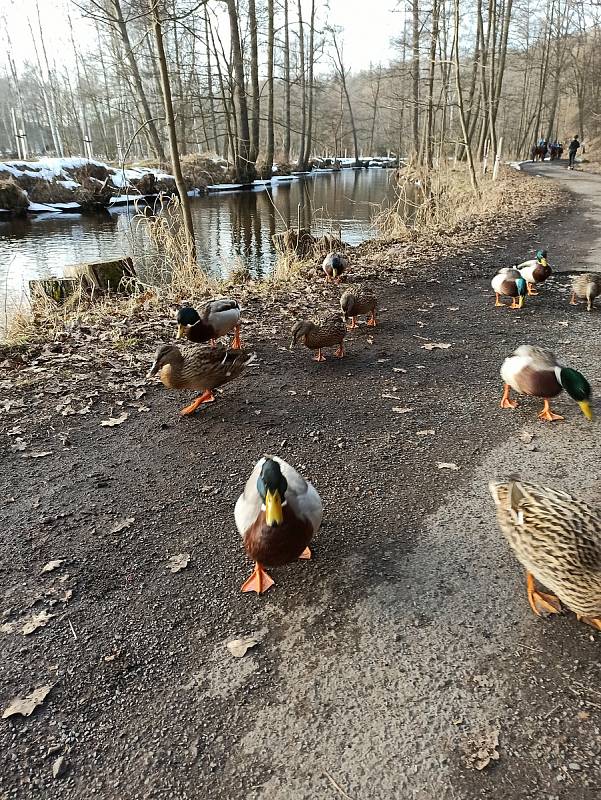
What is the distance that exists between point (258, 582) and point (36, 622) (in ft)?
3.53

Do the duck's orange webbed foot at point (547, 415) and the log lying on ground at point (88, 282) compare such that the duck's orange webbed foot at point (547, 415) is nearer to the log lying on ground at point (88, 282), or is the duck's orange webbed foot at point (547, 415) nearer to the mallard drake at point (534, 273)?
the mallard drake at point (534, 273)

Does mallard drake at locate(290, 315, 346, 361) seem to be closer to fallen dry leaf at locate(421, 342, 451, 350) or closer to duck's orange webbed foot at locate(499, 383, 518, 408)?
fallen dry leaf at locate(421, 342, 451, 350)

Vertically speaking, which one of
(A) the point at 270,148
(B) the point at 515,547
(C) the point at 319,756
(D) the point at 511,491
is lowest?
(C) the point at 319,756

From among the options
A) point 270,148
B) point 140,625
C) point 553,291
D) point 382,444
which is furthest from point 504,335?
point 270,148

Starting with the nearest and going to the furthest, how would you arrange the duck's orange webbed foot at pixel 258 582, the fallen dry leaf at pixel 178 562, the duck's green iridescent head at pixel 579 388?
the duck's orange webbed foot at pixel 258 582, the fallen dry leaf at pixel 178 562, the duck's green iridescent head at pixel 579 388

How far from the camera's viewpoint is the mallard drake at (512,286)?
265 inches

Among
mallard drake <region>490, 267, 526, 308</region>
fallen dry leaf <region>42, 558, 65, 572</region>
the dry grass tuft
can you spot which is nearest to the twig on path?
fallen dry leaf <region>42, 558, 65, 572</region>

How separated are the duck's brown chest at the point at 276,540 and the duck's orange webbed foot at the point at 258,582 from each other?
215 millimetres

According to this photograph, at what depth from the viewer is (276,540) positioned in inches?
91.0

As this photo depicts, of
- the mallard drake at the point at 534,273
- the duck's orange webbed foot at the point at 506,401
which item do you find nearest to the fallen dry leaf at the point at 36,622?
the duck's orange webbed foot at the point at 506,401

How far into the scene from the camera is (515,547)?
2416 millimetres

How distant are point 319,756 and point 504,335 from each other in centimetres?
515

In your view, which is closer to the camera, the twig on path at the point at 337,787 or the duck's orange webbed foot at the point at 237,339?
the twig on path at the point at 337,787

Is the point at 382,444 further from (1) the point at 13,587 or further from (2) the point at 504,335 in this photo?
(2) the point at 504,335
